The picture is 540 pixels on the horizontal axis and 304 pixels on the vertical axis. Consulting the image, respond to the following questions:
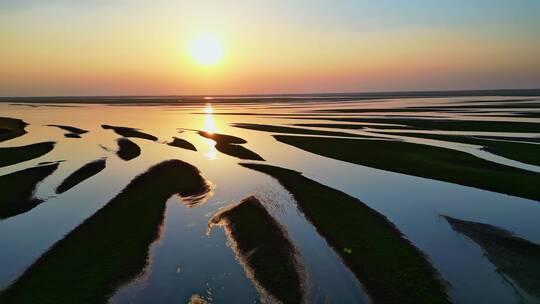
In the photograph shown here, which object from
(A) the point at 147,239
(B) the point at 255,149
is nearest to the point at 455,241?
(A) the point at 147,239

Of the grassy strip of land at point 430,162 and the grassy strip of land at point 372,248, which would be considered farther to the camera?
the grassy strip of land at point 430,162

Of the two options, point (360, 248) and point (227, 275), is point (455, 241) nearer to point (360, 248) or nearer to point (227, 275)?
point (360, 248)

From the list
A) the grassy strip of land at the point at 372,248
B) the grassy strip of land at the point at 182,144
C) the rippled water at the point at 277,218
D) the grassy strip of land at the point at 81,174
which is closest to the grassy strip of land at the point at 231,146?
the rippled water at the point at 277,218

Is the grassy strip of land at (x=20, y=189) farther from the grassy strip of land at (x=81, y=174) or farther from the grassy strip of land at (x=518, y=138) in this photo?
the grassy strip of land at (x=518, y=138)

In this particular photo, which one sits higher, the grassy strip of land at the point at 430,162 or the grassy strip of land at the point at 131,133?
the grassy strip of land at the point at 430,162

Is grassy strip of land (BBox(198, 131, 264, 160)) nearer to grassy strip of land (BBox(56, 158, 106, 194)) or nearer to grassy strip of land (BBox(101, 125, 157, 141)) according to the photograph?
grassy strip of land (BBox(101, 125, 157, 141))

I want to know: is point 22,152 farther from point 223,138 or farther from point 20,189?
point 223,138

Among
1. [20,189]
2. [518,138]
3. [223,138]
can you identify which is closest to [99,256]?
[20,189]
